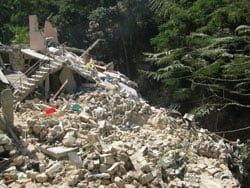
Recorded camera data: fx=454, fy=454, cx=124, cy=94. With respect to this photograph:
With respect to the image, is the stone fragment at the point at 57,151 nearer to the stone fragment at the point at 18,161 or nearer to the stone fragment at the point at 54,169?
the stone fragment at the point at 54,169

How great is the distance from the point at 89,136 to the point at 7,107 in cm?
195

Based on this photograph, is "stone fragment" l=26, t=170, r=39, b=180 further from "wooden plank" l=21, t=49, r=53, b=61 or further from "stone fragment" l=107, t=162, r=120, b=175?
"wooden plank" l=21, t=49, r=53, b=61

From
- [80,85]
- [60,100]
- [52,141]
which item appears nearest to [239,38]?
[52,141]

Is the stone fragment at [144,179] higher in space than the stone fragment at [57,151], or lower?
lower

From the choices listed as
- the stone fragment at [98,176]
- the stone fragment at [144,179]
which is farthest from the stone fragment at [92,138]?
the stone fragment at [144,179]

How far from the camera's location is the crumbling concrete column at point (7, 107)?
9.84m

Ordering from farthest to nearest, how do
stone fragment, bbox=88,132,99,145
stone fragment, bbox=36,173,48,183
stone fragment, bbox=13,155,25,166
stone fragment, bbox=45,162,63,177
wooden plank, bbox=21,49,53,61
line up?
wooden plank, bbox=21,49,53,61
stone fragment, bbox=88,132,99,145
stone fragment, bbox=13,155,25,166
stone fragment, bbox=45,162,63,177
stone fragment, bbox=36,173,48,183

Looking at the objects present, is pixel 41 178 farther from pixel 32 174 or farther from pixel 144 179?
pixel 144 179

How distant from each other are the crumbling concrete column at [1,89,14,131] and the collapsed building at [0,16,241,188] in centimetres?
2

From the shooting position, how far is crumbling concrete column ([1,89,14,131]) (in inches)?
388

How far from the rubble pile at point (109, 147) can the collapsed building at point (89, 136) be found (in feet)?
0.07

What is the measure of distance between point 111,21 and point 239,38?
18921 millimetres

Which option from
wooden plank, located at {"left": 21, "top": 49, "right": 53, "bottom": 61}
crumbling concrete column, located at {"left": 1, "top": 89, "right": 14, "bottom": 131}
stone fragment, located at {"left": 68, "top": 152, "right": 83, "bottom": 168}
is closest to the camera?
stone fragment, located at {"left": 68, "top": 152, "right": 83, "bottom": 168}

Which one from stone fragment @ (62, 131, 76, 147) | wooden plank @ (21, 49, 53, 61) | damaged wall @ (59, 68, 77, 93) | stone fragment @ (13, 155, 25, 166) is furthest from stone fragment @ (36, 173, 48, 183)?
wooden plank @ (21, 49, 53, 61)
